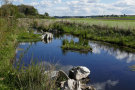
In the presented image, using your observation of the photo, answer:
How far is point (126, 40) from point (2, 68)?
1376 centimetres

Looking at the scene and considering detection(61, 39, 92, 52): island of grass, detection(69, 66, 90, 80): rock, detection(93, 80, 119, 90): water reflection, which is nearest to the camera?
detection(93, 80, 119, 90): water reflection

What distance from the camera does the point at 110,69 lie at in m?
9.84

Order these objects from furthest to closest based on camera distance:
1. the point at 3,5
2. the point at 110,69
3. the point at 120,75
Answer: the point at 110,69 < the point at 120,75 < the point at 3,5

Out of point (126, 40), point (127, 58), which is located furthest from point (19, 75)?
point (126, 40)

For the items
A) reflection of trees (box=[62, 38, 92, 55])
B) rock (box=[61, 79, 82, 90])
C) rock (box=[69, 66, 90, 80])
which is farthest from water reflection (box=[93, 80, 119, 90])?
reflection of trees (box=[62, 38, 92, 55])

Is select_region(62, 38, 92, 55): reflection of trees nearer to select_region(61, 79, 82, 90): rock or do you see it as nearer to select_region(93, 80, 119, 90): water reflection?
select_region(93, 80, 119, 90): water reflection

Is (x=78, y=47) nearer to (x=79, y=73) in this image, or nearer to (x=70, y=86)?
(x=79, y=73)

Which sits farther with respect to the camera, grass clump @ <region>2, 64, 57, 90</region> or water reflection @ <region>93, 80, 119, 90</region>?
water reflection @ <region>93, 80, 119, 90</region>

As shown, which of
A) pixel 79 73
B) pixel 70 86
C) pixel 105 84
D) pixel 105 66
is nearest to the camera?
pixel 70 86

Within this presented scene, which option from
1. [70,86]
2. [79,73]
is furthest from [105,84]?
[70,86]

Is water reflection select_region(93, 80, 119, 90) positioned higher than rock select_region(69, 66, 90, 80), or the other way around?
rock select_region(69, 66, 90, 80)

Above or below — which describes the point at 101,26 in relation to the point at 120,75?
above

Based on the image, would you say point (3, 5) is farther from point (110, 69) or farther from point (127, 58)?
point (127, 58)

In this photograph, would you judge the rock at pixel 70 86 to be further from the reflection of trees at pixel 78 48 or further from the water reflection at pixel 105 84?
the reflection of trees at pixel 78 48
